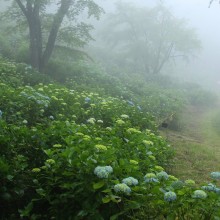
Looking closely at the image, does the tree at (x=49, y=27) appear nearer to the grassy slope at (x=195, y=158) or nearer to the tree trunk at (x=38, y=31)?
the tree trunk at (x=38, y=31)

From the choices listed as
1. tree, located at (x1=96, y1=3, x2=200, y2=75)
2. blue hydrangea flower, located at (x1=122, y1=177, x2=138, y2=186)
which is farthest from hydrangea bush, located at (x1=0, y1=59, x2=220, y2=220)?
tree, located at (x1=96, y1=3, x2=200, y2=75)

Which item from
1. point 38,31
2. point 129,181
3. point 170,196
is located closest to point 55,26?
point 38,31

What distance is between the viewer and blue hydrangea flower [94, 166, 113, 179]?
3.44 m

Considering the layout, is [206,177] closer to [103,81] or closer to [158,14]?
[103,81]

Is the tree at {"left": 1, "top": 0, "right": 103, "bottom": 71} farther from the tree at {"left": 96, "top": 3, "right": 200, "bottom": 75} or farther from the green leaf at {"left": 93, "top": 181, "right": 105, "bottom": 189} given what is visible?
the tree at {"left": 96, "top": 3, "right": 200, "bottom": 75}

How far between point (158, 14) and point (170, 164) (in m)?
29.3

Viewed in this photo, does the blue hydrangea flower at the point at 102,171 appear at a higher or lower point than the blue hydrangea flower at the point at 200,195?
lower

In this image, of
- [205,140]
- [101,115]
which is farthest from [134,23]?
[101,115]

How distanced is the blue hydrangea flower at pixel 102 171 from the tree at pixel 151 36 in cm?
2871

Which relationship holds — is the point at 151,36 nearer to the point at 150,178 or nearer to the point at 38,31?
the point at 38,31

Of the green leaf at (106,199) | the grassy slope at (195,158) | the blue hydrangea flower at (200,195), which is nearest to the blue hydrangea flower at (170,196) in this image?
the blue hydrangea flower at (200,195)

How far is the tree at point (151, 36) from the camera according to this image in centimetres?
3228

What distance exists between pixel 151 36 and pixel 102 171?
31.1 m

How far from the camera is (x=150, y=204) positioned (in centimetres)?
388
